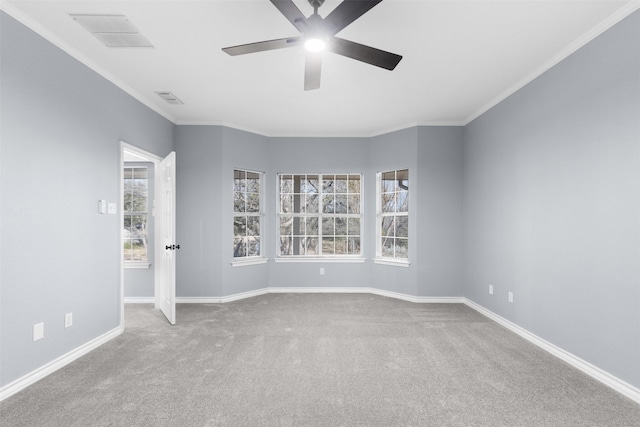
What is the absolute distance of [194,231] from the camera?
4.75 meters

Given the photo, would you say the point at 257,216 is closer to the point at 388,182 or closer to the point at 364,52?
the point at 388,182

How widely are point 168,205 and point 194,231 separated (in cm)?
79

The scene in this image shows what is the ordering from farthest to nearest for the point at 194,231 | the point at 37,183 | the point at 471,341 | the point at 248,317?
the point at 194,231 < the point at 248,317 < the point at 471,341 < the point at 37,183

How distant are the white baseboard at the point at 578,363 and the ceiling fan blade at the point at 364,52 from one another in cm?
274

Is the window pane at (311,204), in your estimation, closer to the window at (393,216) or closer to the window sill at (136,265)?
the window at (393,216)

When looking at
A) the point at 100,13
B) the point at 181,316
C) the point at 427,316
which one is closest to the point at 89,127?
the point at 100,13

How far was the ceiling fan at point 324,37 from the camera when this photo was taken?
1803mm

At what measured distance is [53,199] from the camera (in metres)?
2.60

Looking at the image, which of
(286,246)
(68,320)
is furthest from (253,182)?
(68,320)

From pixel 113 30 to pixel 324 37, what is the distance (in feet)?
5.73

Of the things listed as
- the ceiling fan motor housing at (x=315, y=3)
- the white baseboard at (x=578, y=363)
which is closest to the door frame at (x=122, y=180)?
the ceiling fan motor housing at (x=315, y=3)

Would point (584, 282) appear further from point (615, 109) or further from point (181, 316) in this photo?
point (181, 316)

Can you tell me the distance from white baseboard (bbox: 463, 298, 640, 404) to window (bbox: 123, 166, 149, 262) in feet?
16.3

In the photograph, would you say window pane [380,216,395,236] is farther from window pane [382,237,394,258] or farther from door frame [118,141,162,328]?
door frame [118,141,162,328]
